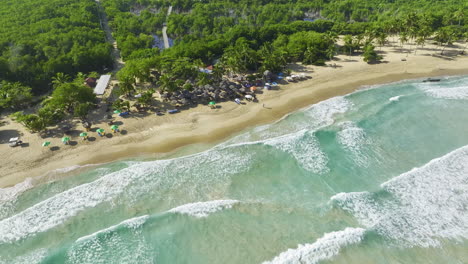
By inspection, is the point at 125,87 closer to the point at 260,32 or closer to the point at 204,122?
the point at 204,122

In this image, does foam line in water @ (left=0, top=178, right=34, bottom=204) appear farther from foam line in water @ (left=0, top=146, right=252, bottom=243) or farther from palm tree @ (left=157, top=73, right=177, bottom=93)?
palm tree @ (left=157, top=73, right=177, bottom=93)

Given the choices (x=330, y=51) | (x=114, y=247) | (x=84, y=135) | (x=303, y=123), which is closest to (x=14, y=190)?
(x=84, y=135)

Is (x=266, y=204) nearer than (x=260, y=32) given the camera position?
Yes

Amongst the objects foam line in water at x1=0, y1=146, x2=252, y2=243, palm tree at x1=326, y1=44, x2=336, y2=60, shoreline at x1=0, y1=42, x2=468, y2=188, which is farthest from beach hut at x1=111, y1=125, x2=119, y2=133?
palm tree at x1=326, y1=44, x2=336, y2=60

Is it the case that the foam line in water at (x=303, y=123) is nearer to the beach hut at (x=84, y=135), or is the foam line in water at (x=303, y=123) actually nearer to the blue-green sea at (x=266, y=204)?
the blue-green sea at (x=266, y=204)

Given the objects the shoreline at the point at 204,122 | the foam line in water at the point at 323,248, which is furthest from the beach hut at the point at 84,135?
the foam line in water at the point at 323,248

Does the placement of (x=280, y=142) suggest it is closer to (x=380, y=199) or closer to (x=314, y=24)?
(x=380, y=199)

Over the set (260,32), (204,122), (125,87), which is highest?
(260,32)
